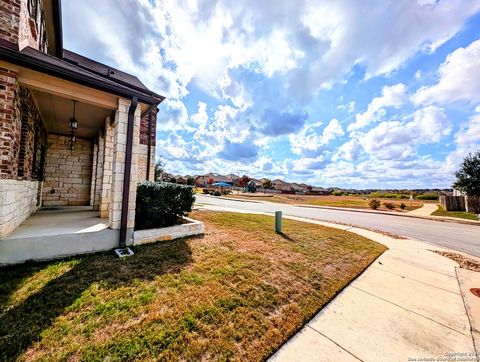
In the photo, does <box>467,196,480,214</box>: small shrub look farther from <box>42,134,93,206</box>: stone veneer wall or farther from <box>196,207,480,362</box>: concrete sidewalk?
<box>42,134,93,206</box>: stone veneer wall

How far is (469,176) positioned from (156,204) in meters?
26.5

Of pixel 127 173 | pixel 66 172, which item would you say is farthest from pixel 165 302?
pixel 66 172

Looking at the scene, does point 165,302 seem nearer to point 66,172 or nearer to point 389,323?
point 389,323

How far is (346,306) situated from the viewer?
329cm

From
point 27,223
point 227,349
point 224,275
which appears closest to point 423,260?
point 224,275

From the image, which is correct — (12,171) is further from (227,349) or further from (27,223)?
(227,349)

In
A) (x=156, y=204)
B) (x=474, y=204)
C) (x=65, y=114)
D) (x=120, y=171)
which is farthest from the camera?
(x=474, y=204)

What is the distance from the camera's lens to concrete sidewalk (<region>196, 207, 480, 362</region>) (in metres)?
2.36

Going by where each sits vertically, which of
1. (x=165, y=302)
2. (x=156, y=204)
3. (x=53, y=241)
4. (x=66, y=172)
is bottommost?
(x=165, y=302)

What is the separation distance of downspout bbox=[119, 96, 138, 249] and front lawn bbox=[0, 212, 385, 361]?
0.50m

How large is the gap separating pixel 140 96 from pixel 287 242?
5.70 metres

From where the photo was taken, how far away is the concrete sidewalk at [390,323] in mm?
2361

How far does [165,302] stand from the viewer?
2.87 m

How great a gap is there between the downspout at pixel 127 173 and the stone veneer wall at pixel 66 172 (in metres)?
5.94
